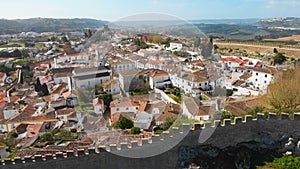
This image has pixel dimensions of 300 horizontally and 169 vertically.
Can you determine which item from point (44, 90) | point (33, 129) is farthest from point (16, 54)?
point (33, 129)

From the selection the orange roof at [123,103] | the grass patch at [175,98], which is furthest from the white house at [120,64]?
the grass patch at [175,98]

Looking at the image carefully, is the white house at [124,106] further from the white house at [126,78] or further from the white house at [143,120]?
the white house at [126,78]

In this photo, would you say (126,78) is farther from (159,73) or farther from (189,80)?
(189,80)

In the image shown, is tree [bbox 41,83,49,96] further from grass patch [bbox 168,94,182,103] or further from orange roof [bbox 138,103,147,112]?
grass patch [bbox 168,94,182,103]

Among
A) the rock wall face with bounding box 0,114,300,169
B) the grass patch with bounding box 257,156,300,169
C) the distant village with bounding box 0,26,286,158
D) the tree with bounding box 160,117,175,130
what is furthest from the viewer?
the distant village with bounding box 0,26,286,158

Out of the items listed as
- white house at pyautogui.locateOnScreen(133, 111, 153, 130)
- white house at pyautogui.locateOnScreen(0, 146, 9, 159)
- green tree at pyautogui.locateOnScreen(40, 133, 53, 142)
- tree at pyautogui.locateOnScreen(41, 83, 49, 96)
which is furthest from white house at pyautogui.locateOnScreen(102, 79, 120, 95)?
tree at pyautogui.locateOnScreen(41, 83, 49, 96)

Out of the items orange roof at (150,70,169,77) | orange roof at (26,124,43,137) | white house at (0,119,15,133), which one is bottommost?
white house at (0,119,15,133)
